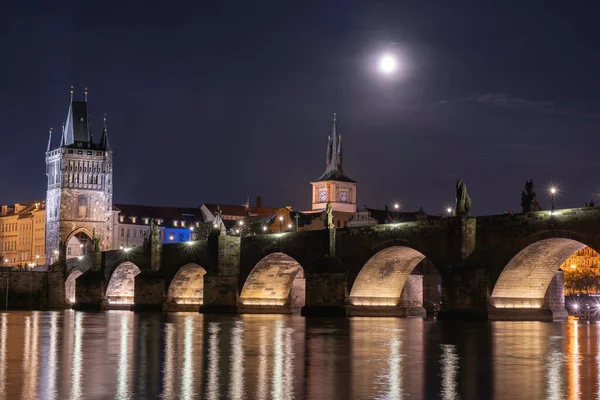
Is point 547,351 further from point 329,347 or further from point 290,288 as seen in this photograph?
point 290,288

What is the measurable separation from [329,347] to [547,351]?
22.5 feet

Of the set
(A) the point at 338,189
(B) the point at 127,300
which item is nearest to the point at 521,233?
(B) the point at 127,300

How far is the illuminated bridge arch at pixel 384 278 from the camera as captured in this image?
227 feet

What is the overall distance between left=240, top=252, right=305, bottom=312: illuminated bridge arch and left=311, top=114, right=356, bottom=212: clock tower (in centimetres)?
9770

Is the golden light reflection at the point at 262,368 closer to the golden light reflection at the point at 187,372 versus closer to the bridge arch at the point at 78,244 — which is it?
the golden light reflection at the point at 187,372

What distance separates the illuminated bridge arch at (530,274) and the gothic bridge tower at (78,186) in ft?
332

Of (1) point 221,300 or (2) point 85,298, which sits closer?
(1) point 221,300

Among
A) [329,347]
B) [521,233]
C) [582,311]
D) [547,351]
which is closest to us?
[547,351]

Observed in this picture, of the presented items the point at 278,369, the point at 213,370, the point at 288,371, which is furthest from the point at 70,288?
the point at 288,371

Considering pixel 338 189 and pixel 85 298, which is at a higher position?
pixel 338 189

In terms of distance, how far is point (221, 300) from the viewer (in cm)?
8225

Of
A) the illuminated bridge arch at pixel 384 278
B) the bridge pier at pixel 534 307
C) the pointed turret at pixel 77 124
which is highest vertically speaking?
the pointed turret at pixel 77 124

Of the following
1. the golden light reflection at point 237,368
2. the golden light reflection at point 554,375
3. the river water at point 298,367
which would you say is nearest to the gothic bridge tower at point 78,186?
the river water at point 298,367

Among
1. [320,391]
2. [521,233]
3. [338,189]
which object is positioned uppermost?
[338,189]
